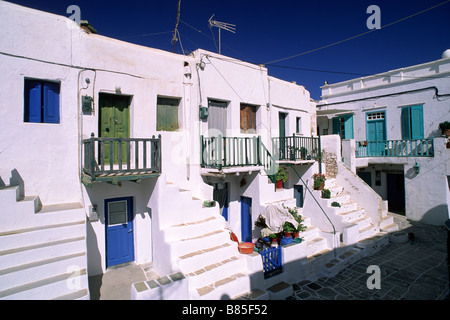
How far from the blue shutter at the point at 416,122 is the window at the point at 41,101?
55.0 ft

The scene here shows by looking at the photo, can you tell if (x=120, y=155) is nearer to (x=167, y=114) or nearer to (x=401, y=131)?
(x=167, y=114)

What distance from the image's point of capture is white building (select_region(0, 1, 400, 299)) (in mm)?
5324

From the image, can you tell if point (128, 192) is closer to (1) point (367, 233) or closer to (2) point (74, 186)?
(2) point (74, 186)

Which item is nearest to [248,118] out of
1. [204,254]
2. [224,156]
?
[224,156]

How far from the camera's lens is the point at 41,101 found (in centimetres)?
650

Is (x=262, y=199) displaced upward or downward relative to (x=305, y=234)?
upward

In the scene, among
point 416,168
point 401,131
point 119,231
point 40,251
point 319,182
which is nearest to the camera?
point 40,251

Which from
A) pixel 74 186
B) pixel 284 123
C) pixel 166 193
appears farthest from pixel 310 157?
pixel 74 186

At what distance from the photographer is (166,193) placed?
6.81 metres

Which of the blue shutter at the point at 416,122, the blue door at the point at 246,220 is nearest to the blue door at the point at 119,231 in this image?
the blue door at the point at 246,220

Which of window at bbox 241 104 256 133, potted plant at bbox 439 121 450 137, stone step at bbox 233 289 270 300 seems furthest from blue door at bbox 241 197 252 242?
potted plant at bbox 439 121 450 137

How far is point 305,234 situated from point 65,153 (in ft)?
27.6

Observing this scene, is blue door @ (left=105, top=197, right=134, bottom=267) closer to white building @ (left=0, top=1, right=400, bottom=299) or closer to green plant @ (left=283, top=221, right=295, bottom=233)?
white building @ (left=0, top=1, right=400, bottom=299)

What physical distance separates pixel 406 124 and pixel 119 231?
1575 cm
